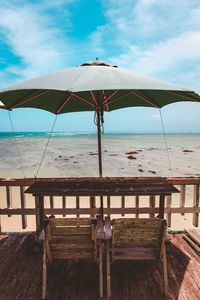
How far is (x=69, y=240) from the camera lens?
2.98 metres

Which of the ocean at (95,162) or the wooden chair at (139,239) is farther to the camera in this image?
the ocean at (95,162)

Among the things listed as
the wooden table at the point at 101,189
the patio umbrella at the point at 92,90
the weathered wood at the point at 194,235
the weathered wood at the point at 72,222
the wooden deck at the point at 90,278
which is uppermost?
the patio umbrella at the point at 92,90

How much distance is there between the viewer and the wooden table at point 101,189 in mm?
3727

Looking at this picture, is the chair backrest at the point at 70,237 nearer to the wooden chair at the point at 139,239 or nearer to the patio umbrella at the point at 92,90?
the wooden chair at the point at 139,239

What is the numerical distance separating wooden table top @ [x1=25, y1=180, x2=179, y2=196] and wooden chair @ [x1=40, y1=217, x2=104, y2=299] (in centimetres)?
78

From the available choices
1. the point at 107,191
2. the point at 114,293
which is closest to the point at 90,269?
the point at 114,293

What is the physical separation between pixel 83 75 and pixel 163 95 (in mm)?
1870

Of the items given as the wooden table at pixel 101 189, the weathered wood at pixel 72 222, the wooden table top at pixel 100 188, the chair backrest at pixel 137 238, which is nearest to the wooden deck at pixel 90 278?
the chair backrest at pixel 137 238

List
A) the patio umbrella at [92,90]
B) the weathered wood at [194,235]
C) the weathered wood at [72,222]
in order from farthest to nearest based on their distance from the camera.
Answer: the weathered wood at [194,235] → the weathered wood at [72,222] → the patio umbrella at [92,90]

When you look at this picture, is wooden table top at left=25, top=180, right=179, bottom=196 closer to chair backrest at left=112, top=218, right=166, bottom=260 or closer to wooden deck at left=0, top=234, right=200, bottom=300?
chair backrest at left=112, top=218, right=166, bottom=260

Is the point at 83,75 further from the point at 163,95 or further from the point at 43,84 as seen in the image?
the point at 163,95

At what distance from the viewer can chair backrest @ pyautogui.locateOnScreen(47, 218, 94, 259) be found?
286 cm

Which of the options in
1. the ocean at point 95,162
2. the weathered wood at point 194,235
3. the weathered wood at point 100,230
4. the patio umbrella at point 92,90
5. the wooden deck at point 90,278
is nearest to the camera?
the patio umbrella at point 92,90

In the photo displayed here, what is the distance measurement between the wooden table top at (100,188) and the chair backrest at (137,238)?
784mm
